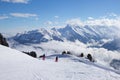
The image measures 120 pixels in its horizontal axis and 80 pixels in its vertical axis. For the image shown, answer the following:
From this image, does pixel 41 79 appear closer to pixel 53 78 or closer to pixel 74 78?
pixel 53 78

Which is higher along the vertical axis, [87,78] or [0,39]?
[0,39]

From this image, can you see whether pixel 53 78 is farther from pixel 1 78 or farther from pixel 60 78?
pixel 1 78

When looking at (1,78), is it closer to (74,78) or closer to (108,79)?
(74,78)

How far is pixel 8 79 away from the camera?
17.5m

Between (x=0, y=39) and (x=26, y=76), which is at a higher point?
(x=0, y=39)

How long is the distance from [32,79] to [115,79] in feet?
27.5

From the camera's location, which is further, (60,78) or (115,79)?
(115,79)

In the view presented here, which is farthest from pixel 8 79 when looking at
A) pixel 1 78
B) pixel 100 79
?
pixel 100 79

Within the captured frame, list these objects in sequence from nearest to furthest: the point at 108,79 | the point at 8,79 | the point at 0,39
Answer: the point at 8,79 → the point at 108,79 → the point at 0,39

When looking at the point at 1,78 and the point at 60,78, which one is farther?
the point at 60,78

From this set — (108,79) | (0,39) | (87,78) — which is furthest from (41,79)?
(0,39)

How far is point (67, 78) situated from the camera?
766 inches

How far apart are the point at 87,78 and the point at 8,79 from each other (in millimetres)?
7214

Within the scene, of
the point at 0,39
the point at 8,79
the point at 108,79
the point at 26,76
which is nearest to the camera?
the point at 8,79
